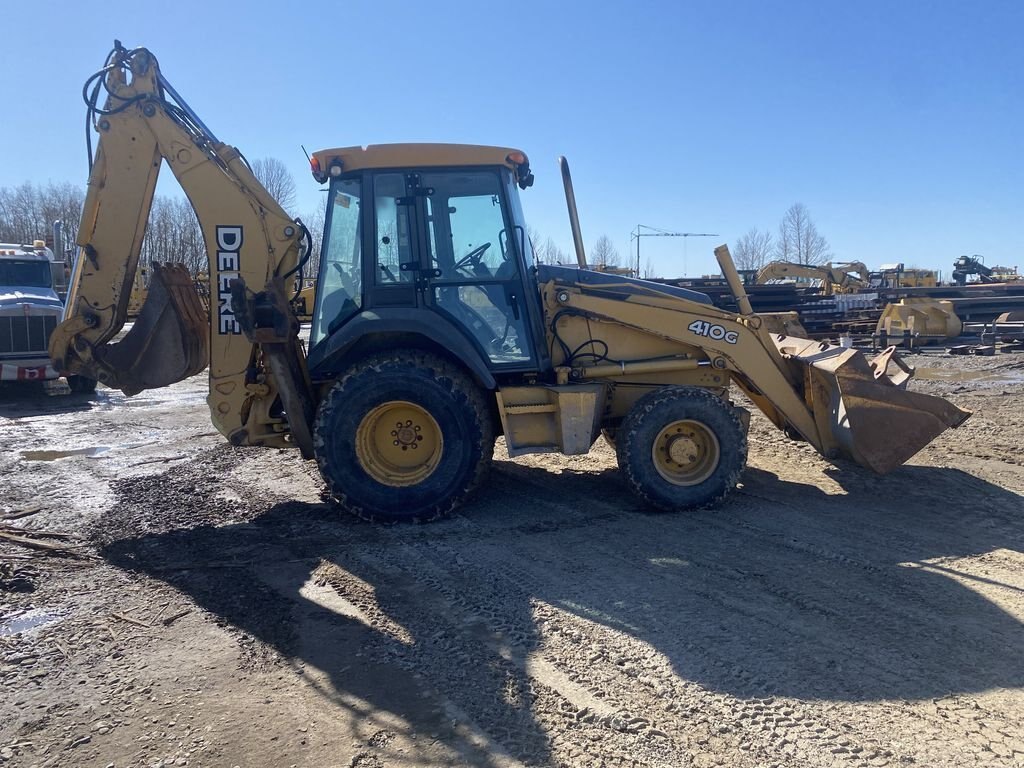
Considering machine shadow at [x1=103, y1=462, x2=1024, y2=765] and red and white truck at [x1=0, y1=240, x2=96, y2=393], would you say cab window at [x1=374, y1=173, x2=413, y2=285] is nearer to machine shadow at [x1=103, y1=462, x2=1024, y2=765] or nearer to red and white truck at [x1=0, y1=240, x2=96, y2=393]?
machine shadow at [x1=103, y1=462, x2=1024, y2=765]

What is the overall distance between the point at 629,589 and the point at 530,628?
74cm

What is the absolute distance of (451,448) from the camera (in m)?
5.68

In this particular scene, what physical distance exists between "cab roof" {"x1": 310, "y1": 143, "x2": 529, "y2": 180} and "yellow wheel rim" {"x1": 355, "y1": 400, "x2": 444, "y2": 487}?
1.76 metres

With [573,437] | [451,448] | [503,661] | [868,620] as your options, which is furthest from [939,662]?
[451,448]

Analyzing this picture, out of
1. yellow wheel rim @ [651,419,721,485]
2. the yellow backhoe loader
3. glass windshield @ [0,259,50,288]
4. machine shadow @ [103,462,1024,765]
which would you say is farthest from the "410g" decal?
the yellow backhoe loader

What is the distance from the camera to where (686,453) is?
5969 millimetres

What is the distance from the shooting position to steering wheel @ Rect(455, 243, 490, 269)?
5785 millimetres

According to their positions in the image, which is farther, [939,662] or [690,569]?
[690,569]

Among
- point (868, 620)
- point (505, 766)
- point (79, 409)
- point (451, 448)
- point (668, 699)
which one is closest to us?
point (505, 766)

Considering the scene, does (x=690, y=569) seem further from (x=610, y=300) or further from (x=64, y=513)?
(x=64, y=513)

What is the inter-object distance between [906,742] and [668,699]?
90cm

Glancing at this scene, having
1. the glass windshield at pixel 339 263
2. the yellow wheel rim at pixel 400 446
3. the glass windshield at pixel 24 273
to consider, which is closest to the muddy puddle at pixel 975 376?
the yellow wheel rim at pixel 400 446

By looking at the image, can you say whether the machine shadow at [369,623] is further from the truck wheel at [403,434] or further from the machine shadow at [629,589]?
the truck wheel at [403,434]

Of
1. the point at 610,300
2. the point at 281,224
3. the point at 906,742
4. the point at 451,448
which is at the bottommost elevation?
the point at 906,742
